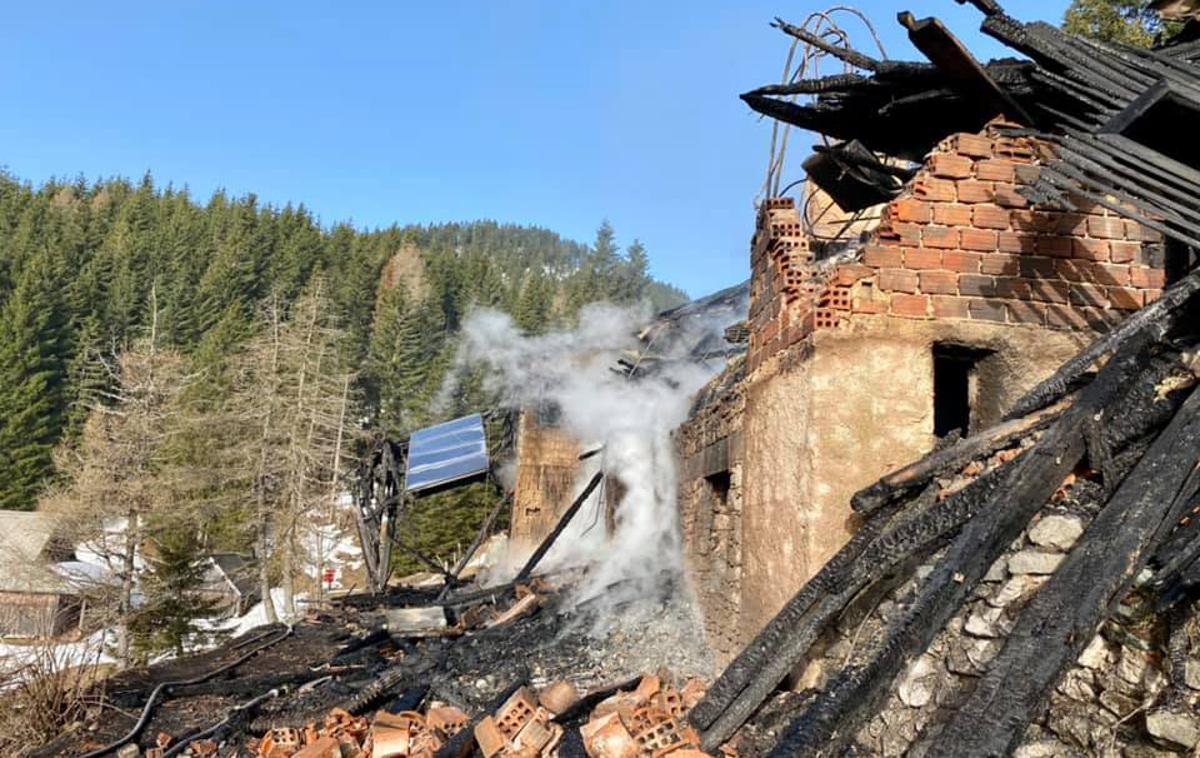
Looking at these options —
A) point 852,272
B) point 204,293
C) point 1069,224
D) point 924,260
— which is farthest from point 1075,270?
point 204,293

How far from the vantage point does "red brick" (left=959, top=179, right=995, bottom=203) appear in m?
5.57

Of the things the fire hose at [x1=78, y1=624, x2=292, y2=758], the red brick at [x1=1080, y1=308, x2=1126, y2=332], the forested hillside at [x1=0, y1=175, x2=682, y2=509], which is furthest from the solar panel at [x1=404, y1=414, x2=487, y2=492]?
the forested hillside at [x1=0, y1=175, x2=682, y2=509]

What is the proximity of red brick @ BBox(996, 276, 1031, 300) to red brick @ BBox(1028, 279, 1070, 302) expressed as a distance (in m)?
0.04

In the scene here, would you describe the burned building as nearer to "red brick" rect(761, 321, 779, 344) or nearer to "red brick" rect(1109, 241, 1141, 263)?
"red brick" rect(1109, 241, 1141, 263)

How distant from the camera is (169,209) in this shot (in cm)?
8106

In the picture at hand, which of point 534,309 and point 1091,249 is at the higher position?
point 534,309

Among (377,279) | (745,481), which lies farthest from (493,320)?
(745,481)

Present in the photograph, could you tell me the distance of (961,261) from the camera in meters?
Result: 5.55

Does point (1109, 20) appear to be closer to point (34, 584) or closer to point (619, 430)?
point (619, 430)

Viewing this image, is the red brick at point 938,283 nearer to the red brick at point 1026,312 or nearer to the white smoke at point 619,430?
the red brick at point 1026,312

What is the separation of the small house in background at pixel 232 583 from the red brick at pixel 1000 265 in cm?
3288

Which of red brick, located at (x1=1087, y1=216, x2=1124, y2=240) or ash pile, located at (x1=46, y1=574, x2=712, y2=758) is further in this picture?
red brick, located at (x1=1087, y1=216, x2=1124, y2=240)

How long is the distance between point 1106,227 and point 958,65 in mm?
1392

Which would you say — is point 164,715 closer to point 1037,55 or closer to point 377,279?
point 1037,55
